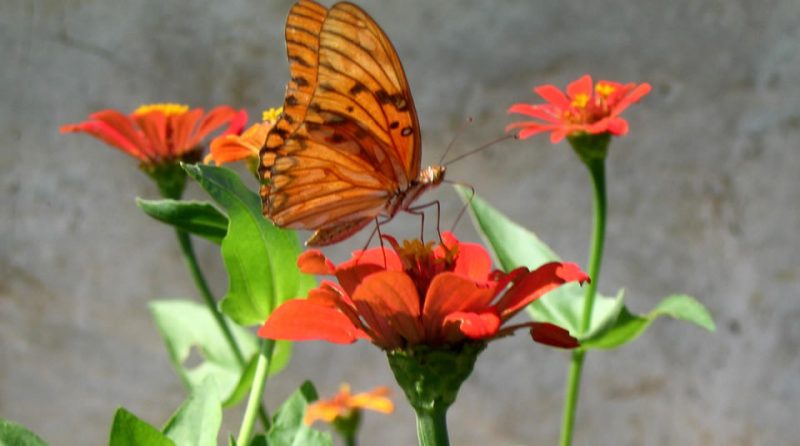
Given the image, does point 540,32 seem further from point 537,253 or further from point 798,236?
point 537,253

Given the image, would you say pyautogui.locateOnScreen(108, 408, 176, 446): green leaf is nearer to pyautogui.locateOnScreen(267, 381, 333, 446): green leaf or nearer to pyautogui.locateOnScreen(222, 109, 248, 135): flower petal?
pyautogui.locateOnScreen(267, 381, 333, 446): green leaf

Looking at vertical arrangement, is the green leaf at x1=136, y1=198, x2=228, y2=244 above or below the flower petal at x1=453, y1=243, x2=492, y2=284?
above

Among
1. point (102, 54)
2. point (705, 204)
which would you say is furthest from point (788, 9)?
point (102, 54)

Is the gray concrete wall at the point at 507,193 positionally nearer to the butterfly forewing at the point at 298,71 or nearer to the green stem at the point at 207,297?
the green stem at the point at 207,297

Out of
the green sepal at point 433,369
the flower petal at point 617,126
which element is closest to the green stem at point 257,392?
the green sepal at point 433,369

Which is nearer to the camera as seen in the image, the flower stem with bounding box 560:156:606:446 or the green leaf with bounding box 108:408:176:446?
the green leaf with bounding box 108:408:176:446

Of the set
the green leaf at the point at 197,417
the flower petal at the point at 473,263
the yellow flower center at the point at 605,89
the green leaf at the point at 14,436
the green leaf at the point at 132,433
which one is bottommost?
the green leaf at the point at 14,436

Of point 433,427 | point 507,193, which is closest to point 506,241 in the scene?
point 433,427

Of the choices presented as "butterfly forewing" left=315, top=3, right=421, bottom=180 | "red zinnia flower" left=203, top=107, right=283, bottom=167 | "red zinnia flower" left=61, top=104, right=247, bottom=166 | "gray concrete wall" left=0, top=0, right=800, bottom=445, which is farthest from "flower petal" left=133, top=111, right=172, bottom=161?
"gray concrete wall" left=0, top=0, right=800, bottom=445
